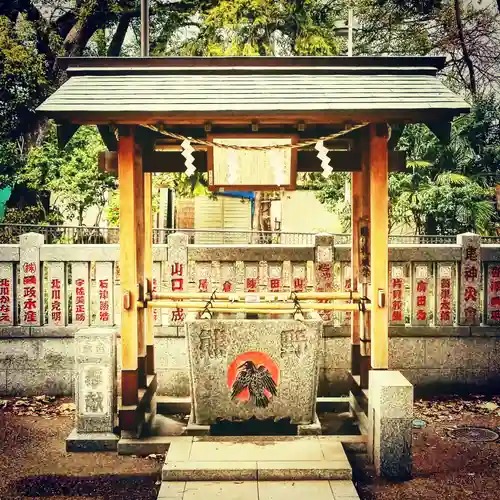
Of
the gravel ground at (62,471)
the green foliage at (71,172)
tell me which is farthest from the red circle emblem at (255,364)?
the green foliage at (71,172)

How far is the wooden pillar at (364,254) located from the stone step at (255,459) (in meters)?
1.34

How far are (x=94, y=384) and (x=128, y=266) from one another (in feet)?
4.96

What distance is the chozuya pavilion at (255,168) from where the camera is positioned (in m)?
6.36

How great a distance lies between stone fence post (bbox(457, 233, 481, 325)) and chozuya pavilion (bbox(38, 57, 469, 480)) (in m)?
2.32

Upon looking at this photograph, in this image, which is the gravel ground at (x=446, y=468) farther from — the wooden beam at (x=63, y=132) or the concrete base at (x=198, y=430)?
the wooden beam at (x=63, y=132)

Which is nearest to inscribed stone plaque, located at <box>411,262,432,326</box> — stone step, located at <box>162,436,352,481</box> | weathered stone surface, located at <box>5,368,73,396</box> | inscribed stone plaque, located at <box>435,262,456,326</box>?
inscribed stone plaque, located at <box>435,262,456,326</box>

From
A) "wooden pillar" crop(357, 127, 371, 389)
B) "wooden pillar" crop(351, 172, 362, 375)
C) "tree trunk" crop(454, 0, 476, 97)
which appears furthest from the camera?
"tree trunk" crop(454, 0, 476, 97)

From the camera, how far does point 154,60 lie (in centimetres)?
Answer: 731

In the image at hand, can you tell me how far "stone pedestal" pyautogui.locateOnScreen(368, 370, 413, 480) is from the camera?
6176mm

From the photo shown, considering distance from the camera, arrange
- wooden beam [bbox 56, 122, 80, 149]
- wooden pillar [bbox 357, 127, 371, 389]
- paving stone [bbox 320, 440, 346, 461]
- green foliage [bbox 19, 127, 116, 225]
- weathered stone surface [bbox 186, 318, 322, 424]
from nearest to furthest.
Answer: paving stone [bbox 320, 440, 346, 461], wooden beam [bbox 56, 122, 80, 149], weathered stone surface [bbox 186, 318, 322, 424], wooden pillar [bbox 357, 127, 371, 389], green foliage [bbox 19, 127, 116, 225]

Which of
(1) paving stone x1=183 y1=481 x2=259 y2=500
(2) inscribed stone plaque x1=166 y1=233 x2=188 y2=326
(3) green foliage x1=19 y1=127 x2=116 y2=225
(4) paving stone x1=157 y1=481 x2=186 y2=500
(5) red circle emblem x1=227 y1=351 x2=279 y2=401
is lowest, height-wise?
(1) paving stone x1=183 y1=481 x2=259 y2=500

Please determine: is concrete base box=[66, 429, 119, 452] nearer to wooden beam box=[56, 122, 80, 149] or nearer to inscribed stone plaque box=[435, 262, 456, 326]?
wooden beam box=[56, 122, 80, 149]

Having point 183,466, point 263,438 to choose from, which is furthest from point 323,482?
point 183,466

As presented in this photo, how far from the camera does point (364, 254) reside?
7949 millimetres
